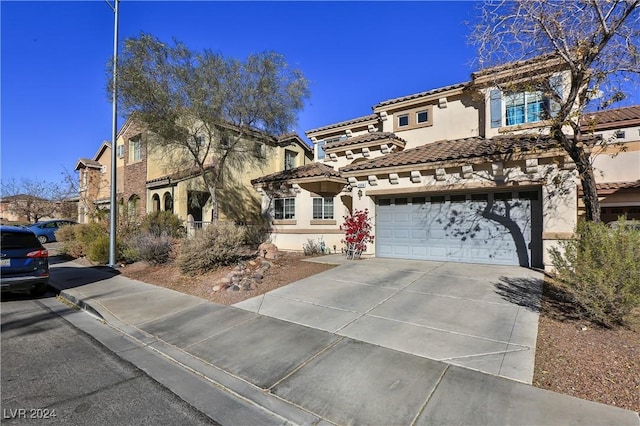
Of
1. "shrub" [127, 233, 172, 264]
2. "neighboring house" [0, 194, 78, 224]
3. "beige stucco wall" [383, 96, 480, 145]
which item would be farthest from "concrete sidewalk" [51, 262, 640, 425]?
"neighboring house" [0, 194, 78, 224]

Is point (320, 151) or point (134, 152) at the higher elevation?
point (134, 152)

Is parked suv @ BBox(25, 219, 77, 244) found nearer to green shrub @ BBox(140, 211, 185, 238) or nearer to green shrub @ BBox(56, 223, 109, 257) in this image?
green shrub @ BBox(56, 223, 109, 257)

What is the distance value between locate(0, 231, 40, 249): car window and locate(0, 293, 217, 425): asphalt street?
2.81 metres

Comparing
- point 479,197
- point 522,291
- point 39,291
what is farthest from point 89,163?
point 522,291

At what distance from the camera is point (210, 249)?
9.77 metres

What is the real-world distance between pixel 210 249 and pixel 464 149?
9.30m

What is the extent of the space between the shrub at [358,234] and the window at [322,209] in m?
3.22

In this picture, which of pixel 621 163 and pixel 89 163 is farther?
pixel 89 163

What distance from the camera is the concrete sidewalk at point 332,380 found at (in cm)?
321

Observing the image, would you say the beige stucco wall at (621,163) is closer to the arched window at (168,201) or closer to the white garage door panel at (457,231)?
the white garage door panel at (457,231)

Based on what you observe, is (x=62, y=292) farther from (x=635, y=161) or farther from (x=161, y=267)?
(x=635, y=161)

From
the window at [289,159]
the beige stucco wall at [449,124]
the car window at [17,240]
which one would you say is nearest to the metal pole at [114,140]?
the car window at [17,240]

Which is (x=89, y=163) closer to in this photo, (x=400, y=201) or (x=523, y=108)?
(x=400, y=201)

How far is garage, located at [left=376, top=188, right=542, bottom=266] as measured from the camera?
9.83 meters
